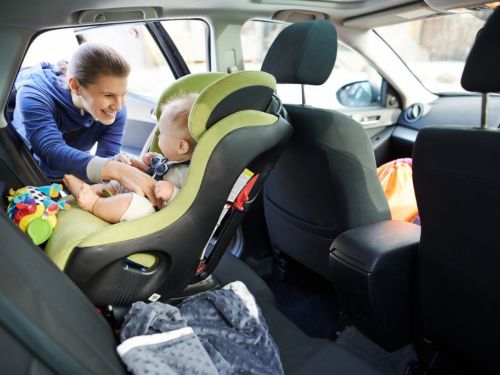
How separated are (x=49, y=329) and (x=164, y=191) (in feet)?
2.64

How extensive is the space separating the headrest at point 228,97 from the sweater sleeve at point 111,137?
888mm

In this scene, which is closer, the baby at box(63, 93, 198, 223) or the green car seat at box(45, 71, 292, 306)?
the green car seat at box(45, 71, 292, 306)

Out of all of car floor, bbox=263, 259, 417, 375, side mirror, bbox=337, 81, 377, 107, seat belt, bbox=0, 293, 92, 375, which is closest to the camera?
seat belt, bbox=0, 293, 92, 375

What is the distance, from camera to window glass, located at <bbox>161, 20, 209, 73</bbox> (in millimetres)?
2343

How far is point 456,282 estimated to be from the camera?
4.18ft

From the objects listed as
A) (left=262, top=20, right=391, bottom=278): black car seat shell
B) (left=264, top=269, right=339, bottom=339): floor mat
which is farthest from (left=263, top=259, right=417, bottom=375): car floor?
(left=262, top=20, right=391, bottom=278): black car seat shell

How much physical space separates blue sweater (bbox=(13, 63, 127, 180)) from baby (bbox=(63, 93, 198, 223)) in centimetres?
16

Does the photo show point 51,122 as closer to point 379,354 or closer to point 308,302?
point 308,302

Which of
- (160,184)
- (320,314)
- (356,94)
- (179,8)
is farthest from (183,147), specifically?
(356,94)

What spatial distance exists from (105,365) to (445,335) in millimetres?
1081

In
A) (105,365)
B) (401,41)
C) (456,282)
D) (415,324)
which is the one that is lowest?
(415,324)

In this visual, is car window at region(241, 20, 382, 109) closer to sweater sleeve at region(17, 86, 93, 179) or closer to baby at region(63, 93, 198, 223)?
baby at region(63, 93, 198, 223)

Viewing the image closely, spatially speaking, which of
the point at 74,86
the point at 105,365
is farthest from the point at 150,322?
the point at 74,86

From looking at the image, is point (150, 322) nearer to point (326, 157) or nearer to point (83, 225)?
point (83, 225)
